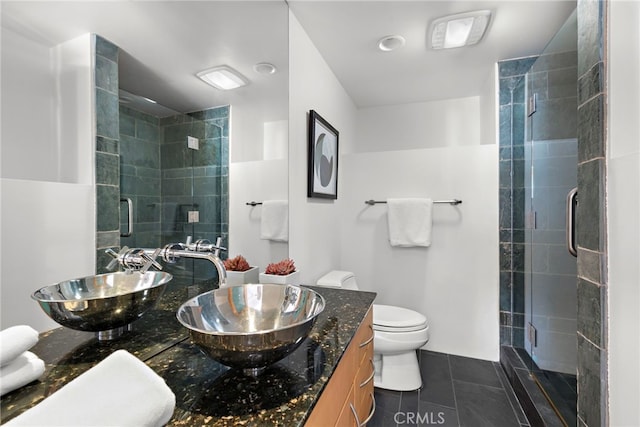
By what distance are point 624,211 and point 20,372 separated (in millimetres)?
1649

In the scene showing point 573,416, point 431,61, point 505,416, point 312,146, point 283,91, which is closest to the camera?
point 573,416

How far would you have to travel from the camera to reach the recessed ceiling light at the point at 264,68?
139cm

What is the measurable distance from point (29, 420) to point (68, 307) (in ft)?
1.18

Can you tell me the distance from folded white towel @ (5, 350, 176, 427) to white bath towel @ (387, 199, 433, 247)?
2154 mm

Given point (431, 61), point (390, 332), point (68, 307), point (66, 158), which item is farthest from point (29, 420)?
point (431, 61)

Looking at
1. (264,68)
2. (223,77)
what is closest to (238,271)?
(223,77)

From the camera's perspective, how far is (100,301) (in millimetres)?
743

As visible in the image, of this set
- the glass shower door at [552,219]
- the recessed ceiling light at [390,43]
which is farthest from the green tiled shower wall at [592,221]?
the recessed ceiling light at [390,43]

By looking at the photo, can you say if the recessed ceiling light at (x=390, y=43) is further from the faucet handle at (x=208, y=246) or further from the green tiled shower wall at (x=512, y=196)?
the faucet handle at (x=208, y=246)

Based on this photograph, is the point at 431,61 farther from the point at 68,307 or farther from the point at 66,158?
the point at 68,307

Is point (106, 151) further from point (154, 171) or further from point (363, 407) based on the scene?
point (363, 407)

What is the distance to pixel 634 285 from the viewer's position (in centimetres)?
87

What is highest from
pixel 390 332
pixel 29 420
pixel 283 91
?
pixel 283 91

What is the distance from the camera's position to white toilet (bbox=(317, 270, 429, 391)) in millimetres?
1875
